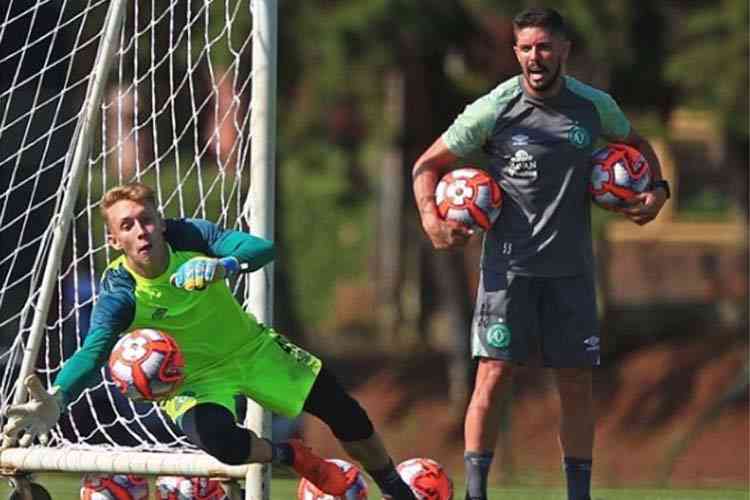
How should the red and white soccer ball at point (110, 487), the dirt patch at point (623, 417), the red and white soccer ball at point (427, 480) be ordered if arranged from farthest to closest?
the dirt patch at point (623, 417)
the red and white soccer ball at point (110, 487)
the red and white soccer ball at point (427, 480)

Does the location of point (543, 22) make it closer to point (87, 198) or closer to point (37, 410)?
point (37, 410)

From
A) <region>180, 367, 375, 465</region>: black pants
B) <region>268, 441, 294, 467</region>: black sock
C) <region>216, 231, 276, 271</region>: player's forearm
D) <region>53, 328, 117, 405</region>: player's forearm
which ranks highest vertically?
<region>216, 231, 276, 271</region>: player's forearm

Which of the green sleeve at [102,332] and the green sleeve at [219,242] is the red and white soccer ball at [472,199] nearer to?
the green sleeve at [219,242]

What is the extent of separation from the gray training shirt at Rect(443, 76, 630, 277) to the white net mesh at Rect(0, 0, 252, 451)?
1.16m

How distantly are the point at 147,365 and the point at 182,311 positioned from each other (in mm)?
448

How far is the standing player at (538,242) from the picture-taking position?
8.03 metres

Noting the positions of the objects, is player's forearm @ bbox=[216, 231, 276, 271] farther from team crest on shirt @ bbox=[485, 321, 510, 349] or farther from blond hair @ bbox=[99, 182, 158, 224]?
team crest on shirt @ bbox=[485, 321, 510, 349]

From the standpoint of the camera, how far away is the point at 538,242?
316 inches

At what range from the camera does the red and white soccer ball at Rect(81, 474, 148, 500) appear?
28.1ft

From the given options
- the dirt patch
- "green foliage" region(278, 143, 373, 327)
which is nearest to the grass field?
the dirt patch

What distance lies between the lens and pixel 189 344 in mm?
7852

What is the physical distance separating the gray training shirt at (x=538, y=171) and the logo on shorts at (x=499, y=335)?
0.23 meters

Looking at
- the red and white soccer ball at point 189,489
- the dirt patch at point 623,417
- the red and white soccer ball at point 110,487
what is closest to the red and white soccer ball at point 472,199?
the red and white soccer ball at point 189,489

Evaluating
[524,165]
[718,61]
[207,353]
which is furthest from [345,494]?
[718,61]
